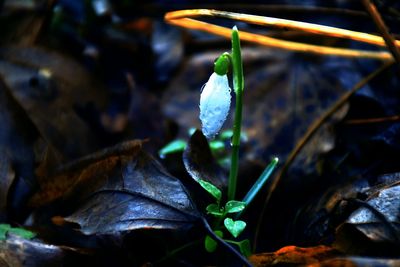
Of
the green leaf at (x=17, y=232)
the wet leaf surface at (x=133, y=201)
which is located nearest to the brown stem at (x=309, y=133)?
the wet leaf surface at (x=133, y=201)

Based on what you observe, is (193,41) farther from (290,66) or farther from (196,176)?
(196,176)

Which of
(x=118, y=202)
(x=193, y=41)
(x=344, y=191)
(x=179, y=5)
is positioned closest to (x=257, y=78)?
(x=193, y=41)

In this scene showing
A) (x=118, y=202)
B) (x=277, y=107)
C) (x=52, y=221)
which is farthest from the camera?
(x=277, y=107)

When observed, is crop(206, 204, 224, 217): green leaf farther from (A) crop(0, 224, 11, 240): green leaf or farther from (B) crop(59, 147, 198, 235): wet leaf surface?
(A) crop(0, 224, 11, 240): green leaf

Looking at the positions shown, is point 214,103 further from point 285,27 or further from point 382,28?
point 382,28

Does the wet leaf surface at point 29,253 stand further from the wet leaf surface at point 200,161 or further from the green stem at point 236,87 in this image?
the green stem at point 236,87

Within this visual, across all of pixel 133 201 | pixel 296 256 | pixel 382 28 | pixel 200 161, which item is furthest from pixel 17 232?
pixel 382 28
